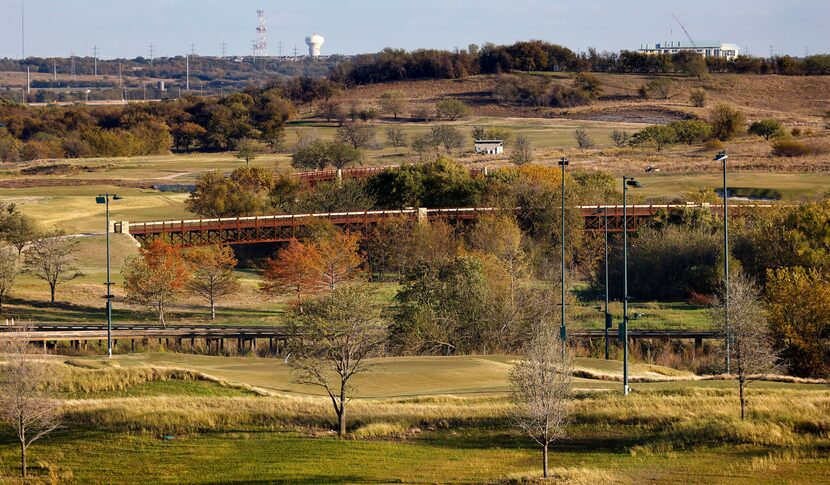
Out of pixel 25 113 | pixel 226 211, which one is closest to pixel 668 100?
pixel 25 113

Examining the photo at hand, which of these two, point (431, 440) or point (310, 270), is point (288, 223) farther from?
point (431, 440)

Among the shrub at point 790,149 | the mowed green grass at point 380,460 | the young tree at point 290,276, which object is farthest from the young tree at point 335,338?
the shrub at point 790,149

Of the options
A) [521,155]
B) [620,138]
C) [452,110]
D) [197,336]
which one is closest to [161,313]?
[197,336]

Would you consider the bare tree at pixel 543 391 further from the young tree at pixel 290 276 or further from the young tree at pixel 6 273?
the young tree at pixel 6 273

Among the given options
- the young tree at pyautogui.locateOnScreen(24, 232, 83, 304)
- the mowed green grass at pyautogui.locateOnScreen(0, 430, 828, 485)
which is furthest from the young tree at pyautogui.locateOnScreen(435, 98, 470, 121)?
the mowed green grass at pyautogui.locateOnScreen(0, 430, 828, 485)

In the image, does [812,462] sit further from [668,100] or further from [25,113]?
[25,113]

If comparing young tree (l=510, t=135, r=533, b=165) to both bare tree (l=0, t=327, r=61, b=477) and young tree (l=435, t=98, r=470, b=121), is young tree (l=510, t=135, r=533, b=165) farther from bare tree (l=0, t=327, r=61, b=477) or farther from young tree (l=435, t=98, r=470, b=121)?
bare tree (l=0, t=327, r=61, b=477)
